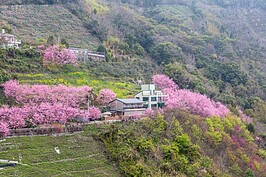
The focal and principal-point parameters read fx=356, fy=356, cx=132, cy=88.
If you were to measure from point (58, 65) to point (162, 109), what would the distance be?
14.2 m

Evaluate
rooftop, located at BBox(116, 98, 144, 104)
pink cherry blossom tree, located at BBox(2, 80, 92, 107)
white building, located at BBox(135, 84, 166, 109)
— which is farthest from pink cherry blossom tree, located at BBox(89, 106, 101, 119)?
white building, located at BBox(135, 84, 166, 109)

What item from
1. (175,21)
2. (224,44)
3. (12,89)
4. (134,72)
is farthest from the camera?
(175,21)

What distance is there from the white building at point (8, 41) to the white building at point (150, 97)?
17.4 m

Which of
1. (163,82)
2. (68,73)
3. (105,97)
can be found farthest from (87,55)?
(105,97)

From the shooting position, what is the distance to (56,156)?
2878cm

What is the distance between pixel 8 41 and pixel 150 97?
767 inches

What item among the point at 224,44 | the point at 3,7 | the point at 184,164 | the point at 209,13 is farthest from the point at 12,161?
the point at 209,13

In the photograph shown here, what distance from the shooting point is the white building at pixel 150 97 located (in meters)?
42.9

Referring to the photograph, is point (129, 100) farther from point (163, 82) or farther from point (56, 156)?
point (56, 156)

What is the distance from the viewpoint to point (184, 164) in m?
32.0

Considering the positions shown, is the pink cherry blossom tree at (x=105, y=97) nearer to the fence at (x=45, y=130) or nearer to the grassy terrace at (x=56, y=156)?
the fence at (x=45, y=130)

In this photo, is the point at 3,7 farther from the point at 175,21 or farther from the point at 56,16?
the point at 175,21

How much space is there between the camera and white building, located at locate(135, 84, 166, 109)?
42.9 meters

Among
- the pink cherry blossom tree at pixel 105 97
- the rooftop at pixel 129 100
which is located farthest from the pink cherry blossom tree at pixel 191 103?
the pink cherry blossom tree at pixel 105 97
